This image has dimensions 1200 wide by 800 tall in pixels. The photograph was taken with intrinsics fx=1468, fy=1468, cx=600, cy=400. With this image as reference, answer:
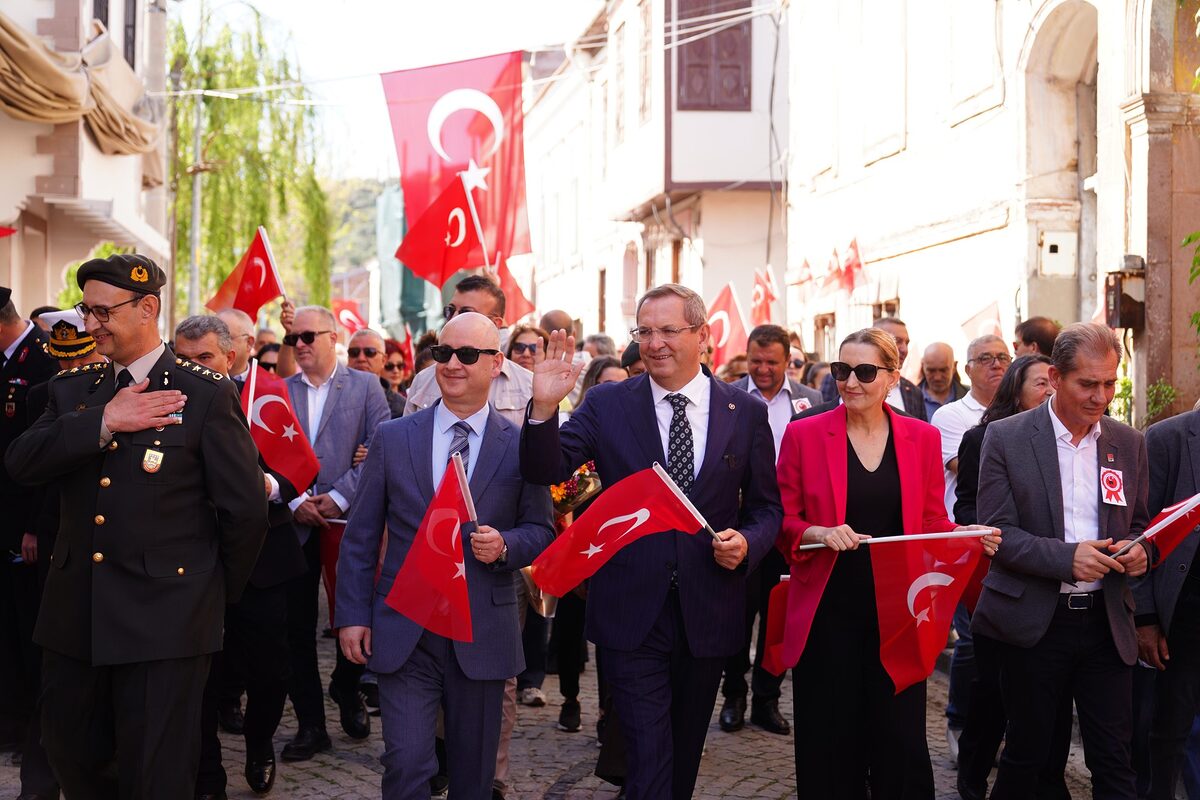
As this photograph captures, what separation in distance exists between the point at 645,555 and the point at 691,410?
0.60m

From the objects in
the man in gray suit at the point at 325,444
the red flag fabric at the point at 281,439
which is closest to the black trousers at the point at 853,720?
the red flag fabric at the point at 281,439

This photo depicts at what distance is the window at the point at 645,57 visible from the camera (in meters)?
28.8

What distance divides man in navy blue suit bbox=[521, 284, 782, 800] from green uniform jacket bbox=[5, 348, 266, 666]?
3.54ft

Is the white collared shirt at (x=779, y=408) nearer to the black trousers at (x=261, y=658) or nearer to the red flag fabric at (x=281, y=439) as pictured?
the red flag fabric at (x=281, y=439)

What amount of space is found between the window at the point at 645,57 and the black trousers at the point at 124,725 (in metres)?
24.6

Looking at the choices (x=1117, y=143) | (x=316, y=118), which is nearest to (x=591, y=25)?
(x=316, y=118)

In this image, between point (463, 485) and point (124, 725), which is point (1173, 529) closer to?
point (463, 485)

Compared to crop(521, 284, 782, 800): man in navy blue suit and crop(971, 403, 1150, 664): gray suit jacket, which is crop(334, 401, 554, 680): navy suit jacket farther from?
crop(971, 403, 1150, 664): gray suit jacket

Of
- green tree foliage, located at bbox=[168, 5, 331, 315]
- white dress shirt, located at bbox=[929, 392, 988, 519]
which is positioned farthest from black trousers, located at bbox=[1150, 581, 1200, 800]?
green tree foliage, located at bbox=[168, 5, 331, 315]

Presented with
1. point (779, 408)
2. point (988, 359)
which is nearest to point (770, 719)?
point (779, 408)

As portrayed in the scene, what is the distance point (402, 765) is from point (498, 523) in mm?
953

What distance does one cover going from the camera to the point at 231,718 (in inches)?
328

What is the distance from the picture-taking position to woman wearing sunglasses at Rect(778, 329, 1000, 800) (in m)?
5.59

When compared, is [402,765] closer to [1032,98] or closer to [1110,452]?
[1110,452]
